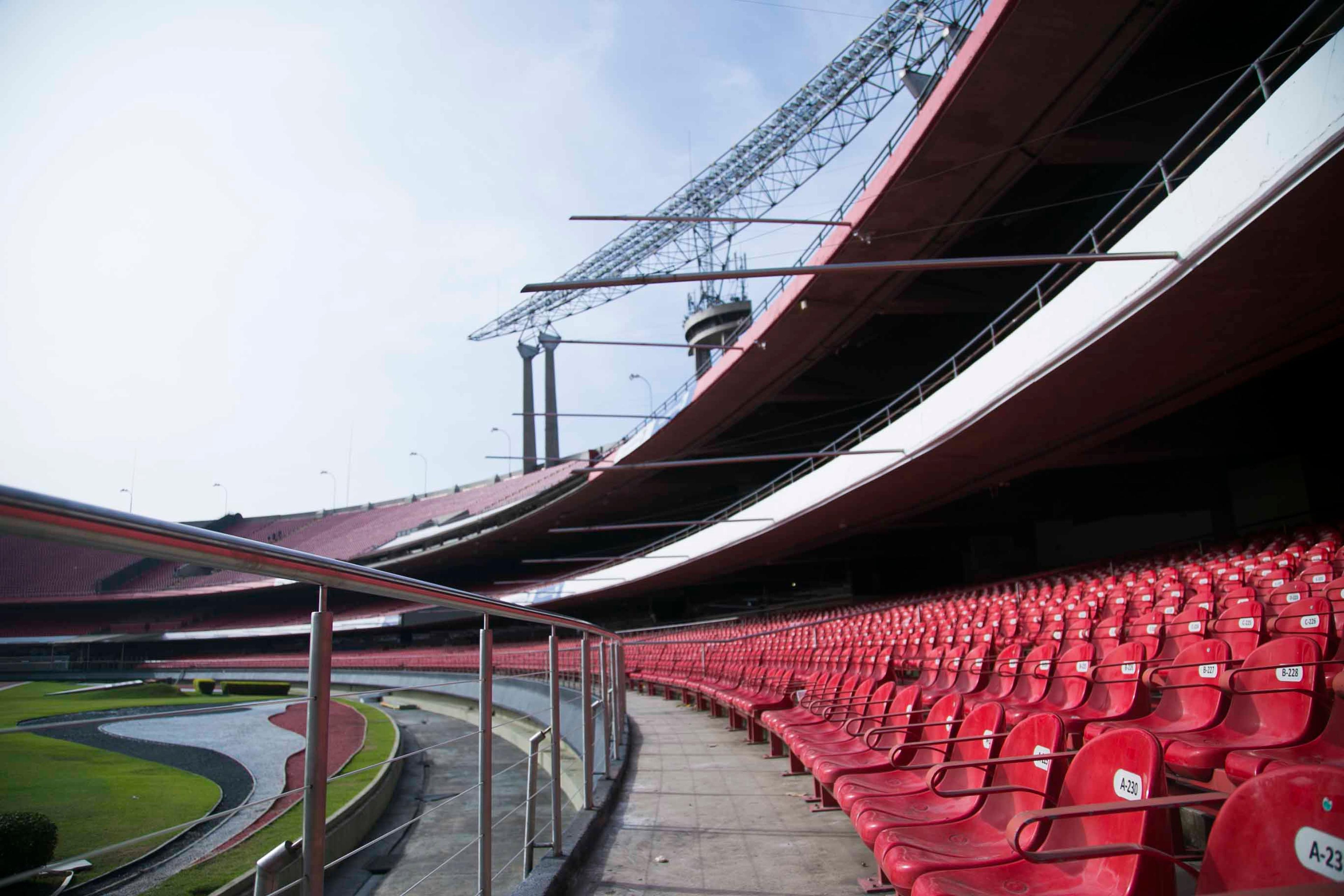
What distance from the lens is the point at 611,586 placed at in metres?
29.9

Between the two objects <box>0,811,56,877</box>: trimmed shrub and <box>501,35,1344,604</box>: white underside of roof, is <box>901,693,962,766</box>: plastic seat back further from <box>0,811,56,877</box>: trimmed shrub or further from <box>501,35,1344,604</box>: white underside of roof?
<box>501,35,1344,604</box>: white underside of roof

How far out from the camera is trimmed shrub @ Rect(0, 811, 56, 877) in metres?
2.21

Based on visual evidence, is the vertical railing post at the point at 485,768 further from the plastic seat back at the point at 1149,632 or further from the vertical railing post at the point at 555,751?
the plastic seat back at the point at 1149,632

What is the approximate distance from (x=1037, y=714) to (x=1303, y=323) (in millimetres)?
8212

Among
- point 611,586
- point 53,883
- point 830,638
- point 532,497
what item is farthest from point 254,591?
point 53,883

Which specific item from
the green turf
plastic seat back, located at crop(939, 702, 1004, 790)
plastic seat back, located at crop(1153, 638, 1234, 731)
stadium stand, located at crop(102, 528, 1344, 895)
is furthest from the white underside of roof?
the green turf

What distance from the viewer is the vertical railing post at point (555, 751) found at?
3.85 metres

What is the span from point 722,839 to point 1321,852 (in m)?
3.20

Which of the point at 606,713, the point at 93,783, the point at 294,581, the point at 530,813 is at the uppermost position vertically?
the point at 294,581

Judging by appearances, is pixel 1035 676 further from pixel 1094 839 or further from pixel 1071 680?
pixel 1094 839

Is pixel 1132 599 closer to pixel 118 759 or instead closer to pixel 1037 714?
pixel 1037 714

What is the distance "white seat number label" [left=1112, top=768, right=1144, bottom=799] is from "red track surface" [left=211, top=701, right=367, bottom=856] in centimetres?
200

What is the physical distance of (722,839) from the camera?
169 inches

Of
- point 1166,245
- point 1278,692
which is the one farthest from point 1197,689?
point 1166,245
